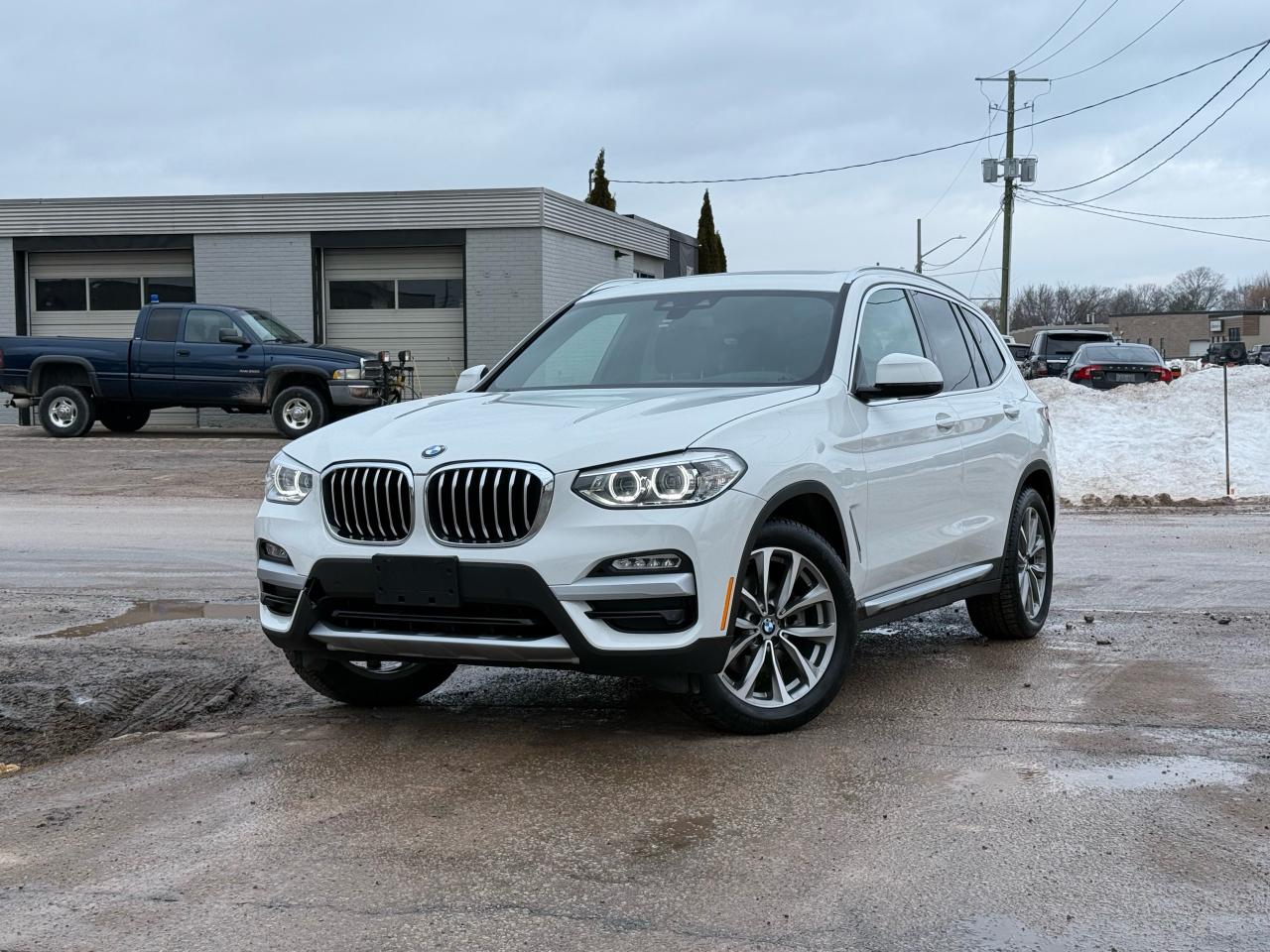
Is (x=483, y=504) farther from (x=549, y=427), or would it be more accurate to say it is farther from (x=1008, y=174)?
(x=1008, y=174)

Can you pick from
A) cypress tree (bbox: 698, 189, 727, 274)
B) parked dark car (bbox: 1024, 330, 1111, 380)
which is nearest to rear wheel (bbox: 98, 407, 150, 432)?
parked dark car (bbox: 1024, 330, 1111, 380)

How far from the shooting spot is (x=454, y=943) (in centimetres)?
364

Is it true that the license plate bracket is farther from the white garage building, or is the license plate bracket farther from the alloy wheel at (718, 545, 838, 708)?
the white garage building

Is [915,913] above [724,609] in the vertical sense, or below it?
below

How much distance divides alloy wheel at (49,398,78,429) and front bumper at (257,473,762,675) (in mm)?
20656

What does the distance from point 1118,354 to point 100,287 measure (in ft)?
70.9

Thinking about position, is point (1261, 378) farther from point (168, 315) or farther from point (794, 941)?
point (794, 941)

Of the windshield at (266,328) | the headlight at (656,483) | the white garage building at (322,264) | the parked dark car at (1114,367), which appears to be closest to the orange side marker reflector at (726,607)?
the headlight at (656,483)

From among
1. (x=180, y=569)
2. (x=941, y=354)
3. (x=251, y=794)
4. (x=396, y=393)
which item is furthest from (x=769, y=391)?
(x=396, y=393)

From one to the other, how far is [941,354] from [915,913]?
13.2 feet

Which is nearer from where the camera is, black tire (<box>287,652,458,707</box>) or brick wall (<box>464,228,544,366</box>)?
black tire (<box>287,652,458,707</box>)

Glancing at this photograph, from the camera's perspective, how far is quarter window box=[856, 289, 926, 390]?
6.49m

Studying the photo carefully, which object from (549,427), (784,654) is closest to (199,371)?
(549,427)

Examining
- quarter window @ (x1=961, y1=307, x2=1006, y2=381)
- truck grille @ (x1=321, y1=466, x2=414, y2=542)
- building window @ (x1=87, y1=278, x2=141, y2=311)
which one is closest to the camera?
truck grille @ (x1=321, y1=466, x2=414, y2=542)
